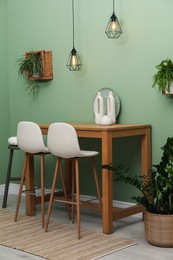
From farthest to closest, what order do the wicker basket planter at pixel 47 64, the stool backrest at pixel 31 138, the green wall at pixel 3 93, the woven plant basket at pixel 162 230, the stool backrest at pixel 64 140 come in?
the green wall at pixel 3 93, the wicker basket planter at pixel 47 64, the stool backrest at pixel 31 138, the stool backrest at pixel 64 140, the woven plant basket at pixel 162 230

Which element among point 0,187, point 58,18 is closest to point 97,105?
point 58,18

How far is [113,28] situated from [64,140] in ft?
4.01

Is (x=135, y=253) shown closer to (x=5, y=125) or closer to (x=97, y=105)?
(x=97, y=105)

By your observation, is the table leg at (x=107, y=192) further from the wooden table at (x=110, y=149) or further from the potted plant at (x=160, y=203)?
the potted plant at (x=160, y=203)

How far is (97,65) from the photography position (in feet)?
15.7

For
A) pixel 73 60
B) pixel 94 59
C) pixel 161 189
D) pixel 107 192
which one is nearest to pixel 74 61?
pixel 73 60

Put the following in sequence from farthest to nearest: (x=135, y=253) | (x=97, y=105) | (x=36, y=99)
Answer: (x=36, y=99) → (x=97, y=105) → (x=135, y=253)

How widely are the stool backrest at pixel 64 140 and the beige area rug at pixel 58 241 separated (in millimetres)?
674

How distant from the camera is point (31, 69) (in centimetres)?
530

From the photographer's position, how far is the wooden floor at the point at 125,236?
3.44 metres

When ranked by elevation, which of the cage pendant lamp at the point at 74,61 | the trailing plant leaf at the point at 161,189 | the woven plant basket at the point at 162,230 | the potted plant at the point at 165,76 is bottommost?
the woven plant basket at the point at 162,230

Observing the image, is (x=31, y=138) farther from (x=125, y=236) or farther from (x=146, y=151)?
(x=125, y=236)

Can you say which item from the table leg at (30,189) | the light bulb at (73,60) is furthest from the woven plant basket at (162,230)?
the light bulb at (73,60)

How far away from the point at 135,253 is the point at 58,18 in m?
2.74
